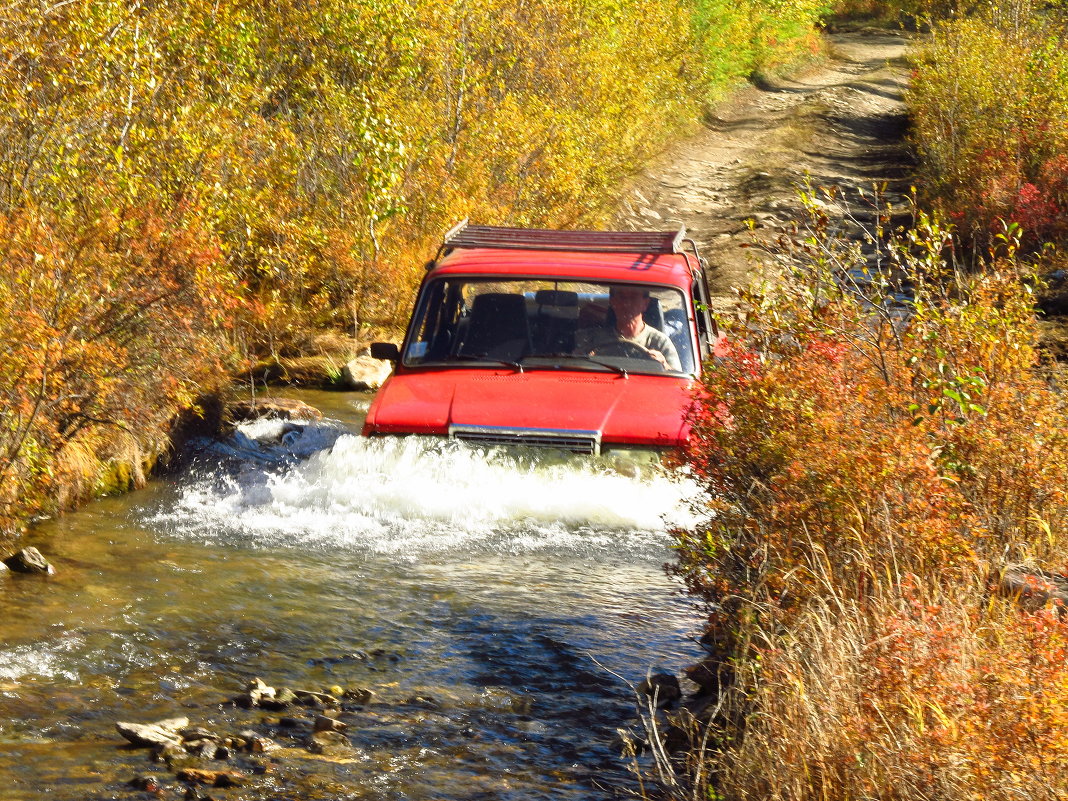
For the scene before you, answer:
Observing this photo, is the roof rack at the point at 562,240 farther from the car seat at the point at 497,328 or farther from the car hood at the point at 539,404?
the car hood at the point at 539,404

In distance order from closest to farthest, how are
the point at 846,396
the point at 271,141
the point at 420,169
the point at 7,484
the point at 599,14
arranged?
the point at 846,396 < the point at 7,484 < the point at 271,141 < the point at 420,169 < the point at 599,14

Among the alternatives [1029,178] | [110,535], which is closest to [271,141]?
[110,535]

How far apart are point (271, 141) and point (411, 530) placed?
22.1 feet

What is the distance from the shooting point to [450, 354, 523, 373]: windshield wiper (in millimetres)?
9016

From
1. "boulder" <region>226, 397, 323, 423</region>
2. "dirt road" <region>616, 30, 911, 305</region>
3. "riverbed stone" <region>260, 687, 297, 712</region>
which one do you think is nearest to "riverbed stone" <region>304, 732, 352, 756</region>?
"riverbed stone" <region>260, 687, 297, 712</region>

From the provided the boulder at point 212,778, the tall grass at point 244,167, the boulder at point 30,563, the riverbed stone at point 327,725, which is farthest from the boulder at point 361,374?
the boulder at point 212,778

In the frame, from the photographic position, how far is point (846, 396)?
18.4 ft

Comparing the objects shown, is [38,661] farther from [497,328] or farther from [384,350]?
[497,328]

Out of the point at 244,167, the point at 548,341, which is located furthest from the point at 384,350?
the point at 244,167

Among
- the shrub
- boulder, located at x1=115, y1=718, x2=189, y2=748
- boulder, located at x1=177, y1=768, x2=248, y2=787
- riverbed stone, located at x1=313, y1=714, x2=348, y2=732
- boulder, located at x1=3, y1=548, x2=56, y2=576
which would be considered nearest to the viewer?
→ boulder, located at x1=177, y1=768, x2=248, y2=787

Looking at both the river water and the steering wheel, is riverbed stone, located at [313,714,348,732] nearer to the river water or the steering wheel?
the river water

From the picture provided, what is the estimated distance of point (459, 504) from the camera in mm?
8547

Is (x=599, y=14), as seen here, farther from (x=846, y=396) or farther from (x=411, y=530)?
(x=846, y=396)

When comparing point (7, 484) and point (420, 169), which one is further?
point (420, 169)
